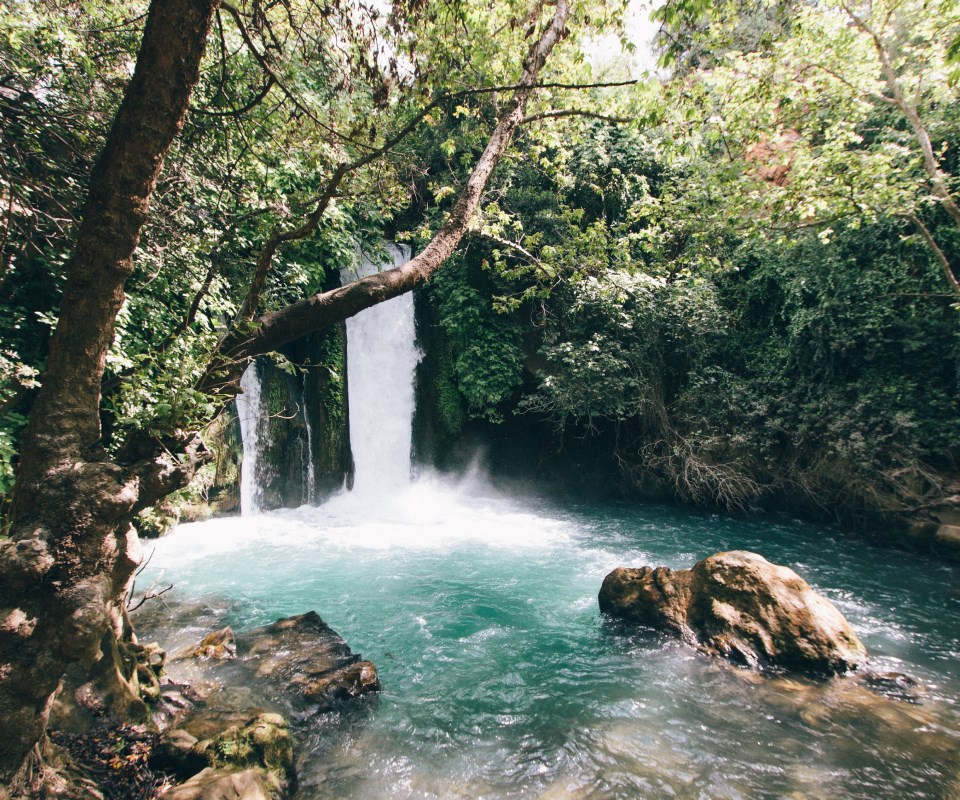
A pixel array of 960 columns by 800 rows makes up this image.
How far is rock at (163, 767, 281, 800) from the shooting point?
2.79m

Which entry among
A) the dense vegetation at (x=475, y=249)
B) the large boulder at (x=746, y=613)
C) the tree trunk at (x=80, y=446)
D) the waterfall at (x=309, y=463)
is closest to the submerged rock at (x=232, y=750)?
the dense vegetation at (x=475, y=249)

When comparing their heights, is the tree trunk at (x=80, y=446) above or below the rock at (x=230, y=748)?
above

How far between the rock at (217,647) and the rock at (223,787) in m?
1.97

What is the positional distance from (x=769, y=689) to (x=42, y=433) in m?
5.80

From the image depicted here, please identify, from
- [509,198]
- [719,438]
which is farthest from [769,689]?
[509,198]

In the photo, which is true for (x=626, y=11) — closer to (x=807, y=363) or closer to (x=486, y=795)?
(x=486, y=795)

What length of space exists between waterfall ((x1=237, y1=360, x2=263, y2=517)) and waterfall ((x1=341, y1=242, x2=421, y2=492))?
96.8 inches

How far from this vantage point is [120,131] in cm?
225

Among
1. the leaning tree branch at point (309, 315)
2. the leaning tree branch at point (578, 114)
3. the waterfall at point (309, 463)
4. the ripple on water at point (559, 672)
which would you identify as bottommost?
the ripple on water at point (559, 672)

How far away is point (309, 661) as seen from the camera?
16.0ft

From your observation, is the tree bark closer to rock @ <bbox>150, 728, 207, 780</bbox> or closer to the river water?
rock @ <bbox>150, 728, 207, 780</bbox>

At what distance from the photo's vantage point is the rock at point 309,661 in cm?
447

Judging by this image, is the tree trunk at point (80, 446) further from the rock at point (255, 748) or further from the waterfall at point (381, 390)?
the waterfall at point (381, 390)

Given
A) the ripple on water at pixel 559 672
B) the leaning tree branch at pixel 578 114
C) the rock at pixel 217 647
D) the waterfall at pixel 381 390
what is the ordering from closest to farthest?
the leaning tree branch at pixel 578 114 → the ripple on water at pixel 559 672 → the rock at pixel 217 647 → the waterfall at pixel 381 390
